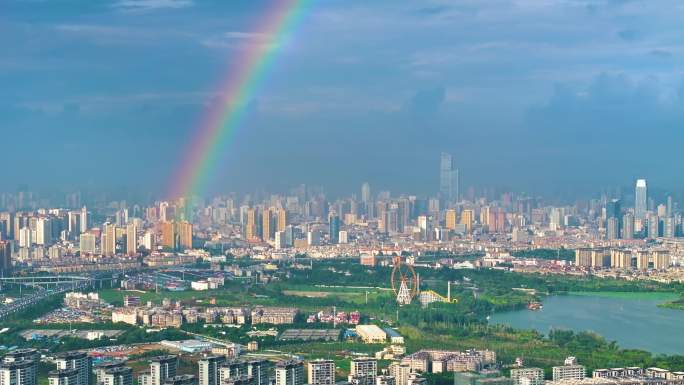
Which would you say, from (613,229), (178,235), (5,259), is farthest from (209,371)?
(613,229)

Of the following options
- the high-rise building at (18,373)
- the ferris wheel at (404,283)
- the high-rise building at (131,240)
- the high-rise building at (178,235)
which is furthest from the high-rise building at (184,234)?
the high-rise building at (18,373)

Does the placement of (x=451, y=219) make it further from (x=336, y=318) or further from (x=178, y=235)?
(x=336, y=318)

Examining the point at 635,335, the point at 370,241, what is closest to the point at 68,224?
the point at 370,241

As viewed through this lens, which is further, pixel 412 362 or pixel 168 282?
pixel 168 282

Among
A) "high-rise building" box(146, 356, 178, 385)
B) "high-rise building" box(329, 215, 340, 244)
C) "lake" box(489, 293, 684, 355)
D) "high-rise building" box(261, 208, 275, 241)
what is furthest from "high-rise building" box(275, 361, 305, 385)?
"high-rise building" box(261, 208, 275, 241)

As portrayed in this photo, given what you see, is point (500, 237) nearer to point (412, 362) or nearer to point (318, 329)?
point (318, 329)

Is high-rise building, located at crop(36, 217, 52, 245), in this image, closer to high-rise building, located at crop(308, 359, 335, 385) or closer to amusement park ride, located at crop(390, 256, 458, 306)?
amusement park ride, located at crop(390, 256, 458, 306)

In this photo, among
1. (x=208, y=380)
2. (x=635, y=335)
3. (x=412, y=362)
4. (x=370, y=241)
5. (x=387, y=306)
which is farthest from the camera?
(x=370, y=241)
